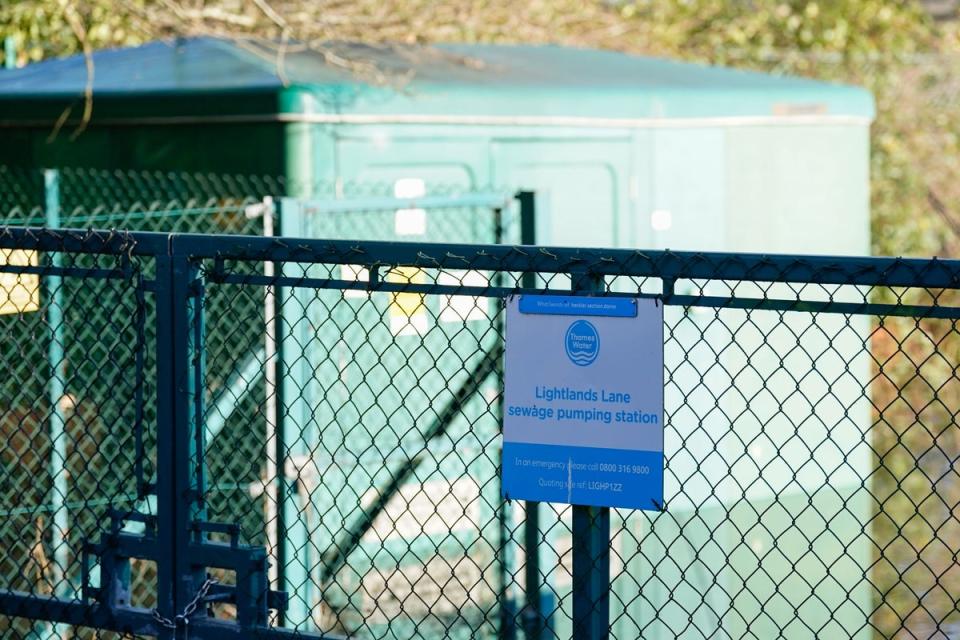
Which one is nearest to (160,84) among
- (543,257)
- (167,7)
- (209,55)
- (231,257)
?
(209,55)

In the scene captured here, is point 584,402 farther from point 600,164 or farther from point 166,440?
point 600,164

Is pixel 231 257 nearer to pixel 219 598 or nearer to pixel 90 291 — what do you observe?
pixel 219 598

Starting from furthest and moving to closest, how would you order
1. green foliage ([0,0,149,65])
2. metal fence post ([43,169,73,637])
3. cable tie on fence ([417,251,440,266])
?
green foliage ([0,0,149,65]) → metal fence post ([43,169,73,637]) → cable tie on fence ([417,251,440,266])

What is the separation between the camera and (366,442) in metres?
5.74

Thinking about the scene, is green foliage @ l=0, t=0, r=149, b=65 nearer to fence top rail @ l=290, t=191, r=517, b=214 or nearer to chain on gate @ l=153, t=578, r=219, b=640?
fence top rail @ l=290, t=191, r=517, b=214

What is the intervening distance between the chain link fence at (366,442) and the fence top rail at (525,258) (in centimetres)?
1

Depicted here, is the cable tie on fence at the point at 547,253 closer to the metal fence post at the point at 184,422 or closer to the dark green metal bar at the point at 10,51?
the metal fence post at the point at 184,422

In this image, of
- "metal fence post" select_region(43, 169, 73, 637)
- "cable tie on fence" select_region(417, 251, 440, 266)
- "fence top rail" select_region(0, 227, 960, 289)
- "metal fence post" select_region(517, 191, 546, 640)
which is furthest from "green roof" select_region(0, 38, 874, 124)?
"cable tie on fence" select_region(417, 251, 440, 266)

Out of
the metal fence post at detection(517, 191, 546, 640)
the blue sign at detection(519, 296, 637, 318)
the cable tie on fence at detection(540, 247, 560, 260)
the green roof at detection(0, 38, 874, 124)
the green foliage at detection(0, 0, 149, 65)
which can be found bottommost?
the metal fence post at detection(517, 191, 546, 640)

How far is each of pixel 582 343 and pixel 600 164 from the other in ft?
12.3

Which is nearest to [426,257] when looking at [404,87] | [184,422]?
[184,422]

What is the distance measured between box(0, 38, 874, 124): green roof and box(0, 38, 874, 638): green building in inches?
0.5

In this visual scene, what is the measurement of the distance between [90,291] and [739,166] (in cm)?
317

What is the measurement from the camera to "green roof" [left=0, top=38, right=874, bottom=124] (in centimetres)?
580
